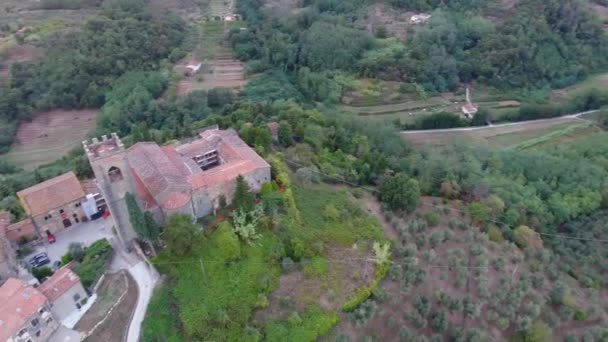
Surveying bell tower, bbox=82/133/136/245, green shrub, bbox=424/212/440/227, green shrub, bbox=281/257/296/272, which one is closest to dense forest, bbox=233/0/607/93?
green shrub, bbox=424/212/440/227

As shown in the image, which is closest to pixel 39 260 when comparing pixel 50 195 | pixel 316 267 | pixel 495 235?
pixel 50 195

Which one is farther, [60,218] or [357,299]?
[60,218]

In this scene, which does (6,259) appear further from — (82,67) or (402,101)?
(402,101)

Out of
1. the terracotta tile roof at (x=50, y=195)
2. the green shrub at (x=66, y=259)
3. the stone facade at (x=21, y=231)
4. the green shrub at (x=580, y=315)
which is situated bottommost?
the green shrub at (x=580, y=315)

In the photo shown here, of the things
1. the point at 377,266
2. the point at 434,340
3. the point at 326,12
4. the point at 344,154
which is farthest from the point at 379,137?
the point at 326,12

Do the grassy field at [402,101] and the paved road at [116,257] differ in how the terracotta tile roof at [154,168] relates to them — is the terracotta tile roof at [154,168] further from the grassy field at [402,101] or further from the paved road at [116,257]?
the grassy field at [402,101]

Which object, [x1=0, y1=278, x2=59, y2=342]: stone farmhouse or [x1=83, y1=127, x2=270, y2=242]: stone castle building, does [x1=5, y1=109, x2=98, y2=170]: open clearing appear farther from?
[x1=0, y1=278, x2=59, y2=342]: stone farmhouse

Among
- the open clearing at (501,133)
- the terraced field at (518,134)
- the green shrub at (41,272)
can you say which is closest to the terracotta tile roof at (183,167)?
the green shrub at (41,272)
